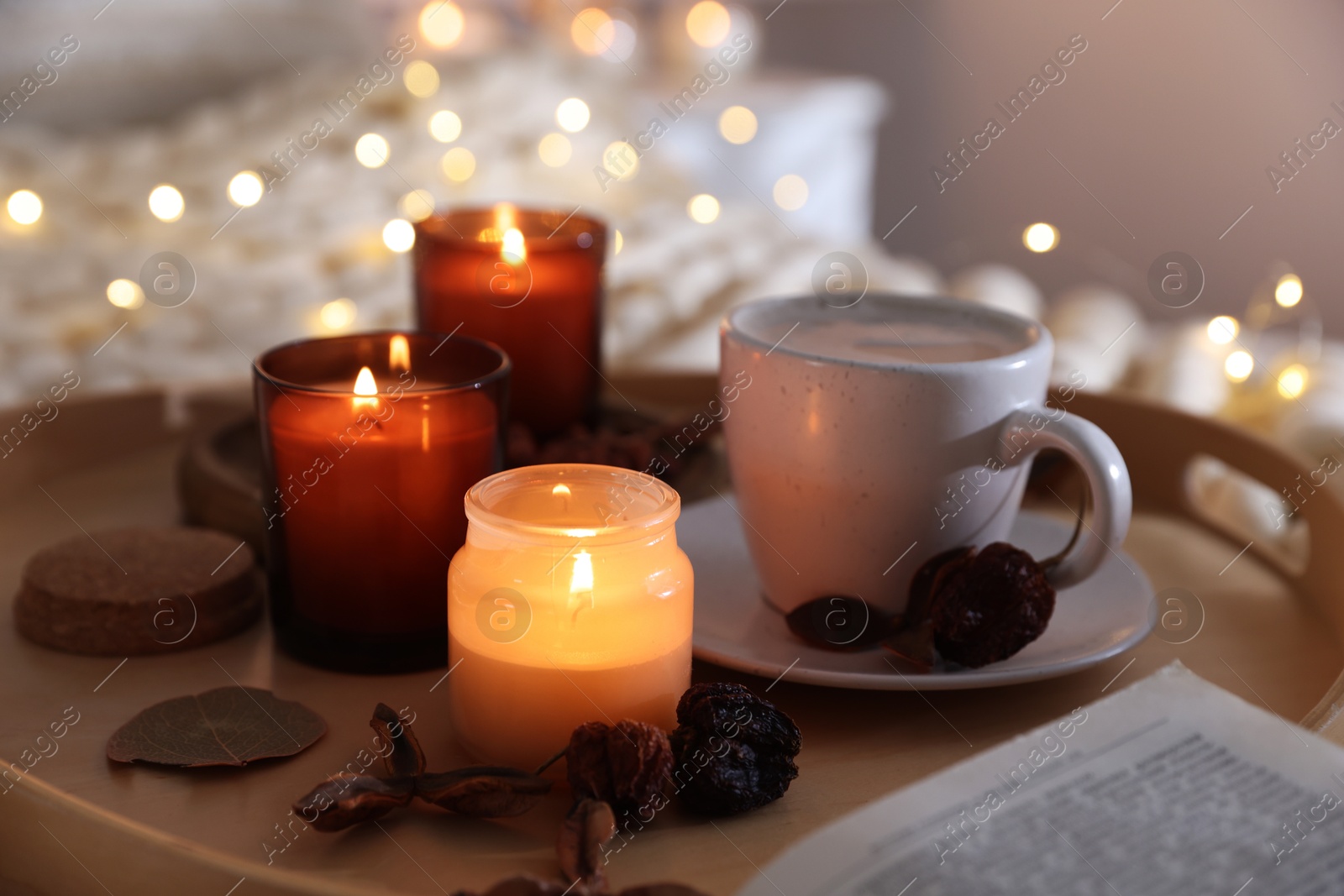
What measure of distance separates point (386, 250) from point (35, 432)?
1.92ft

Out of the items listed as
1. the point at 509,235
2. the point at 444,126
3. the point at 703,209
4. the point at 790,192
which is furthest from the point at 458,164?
the point at 790,192

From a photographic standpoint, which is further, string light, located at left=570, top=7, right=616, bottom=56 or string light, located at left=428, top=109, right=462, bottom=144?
string light, located at left=570, top=7, right=616, bottom=56

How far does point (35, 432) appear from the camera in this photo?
86 cm

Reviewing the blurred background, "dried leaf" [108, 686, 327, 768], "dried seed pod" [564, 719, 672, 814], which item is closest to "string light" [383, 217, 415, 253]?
the blurred background

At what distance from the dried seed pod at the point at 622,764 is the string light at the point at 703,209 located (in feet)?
3.83

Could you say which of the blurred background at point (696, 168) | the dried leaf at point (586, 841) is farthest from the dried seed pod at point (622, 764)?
the blurred background at point (696, 168)

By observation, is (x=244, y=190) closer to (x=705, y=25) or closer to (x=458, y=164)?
(x=458, y=164)

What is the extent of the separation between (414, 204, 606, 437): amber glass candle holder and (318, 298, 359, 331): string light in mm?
410

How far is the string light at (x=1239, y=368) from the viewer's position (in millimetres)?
1191

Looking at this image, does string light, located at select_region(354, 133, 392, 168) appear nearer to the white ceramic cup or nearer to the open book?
the white ceramic cup

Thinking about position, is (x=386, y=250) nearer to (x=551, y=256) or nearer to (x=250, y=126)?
(x=250, y=126)

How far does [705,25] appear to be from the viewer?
2.46 m

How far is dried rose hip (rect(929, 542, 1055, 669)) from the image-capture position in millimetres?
543

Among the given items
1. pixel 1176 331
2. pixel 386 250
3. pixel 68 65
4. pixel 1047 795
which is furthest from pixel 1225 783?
pixel 68 65
